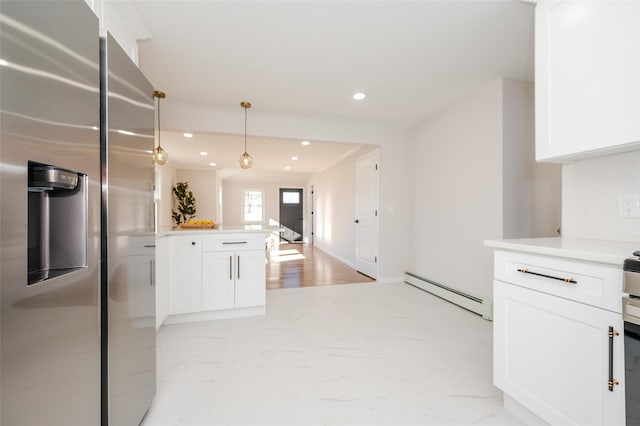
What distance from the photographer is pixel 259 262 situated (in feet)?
9.50

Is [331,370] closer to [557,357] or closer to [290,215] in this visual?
[557,357]

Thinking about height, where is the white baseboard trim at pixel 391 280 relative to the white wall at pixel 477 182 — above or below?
below

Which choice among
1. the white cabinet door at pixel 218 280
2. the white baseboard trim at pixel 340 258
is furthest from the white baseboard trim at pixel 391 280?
the white cabinet door at pixel 218 280

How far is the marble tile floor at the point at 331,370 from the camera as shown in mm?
1483

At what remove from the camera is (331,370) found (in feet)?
6.24

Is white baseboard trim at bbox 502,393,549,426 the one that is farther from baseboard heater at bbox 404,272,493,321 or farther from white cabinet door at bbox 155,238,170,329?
white cabinet door at bbox 155,238,170,329

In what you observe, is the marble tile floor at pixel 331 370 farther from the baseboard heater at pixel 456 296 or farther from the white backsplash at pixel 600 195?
the white backsplash at pixel 600 195

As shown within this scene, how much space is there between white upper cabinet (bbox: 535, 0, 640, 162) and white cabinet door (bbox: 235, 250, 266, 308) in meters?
2.47

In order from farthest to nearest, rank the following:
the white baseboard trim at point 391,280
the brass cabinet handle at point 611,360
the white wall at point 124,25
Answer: the white baseboard trim at point 391,280 < the white wall at point 124,25 < the brass cabinet handle at point 611,360

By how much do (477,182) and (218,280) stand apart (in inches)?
117

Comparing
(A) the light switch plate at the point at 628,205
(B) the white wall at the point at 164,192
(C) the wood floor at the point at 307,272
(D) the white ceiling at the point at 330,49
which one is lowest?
(C) the wood floor at the point at 307,272

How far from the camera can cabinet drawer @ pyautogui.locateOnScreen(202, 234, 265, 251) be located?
9.11 feet

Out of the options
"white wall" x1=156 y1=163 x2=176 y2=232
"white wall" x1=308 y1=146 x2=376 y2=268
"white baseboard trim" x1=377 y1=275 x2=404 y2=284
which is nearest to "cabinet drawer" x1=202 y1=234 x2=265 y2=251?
"white baseboard trim" x1=377 y1=275 x2=404 y2=284

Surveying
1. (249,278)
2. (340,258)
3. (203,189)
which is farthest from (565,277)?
(203,189)
